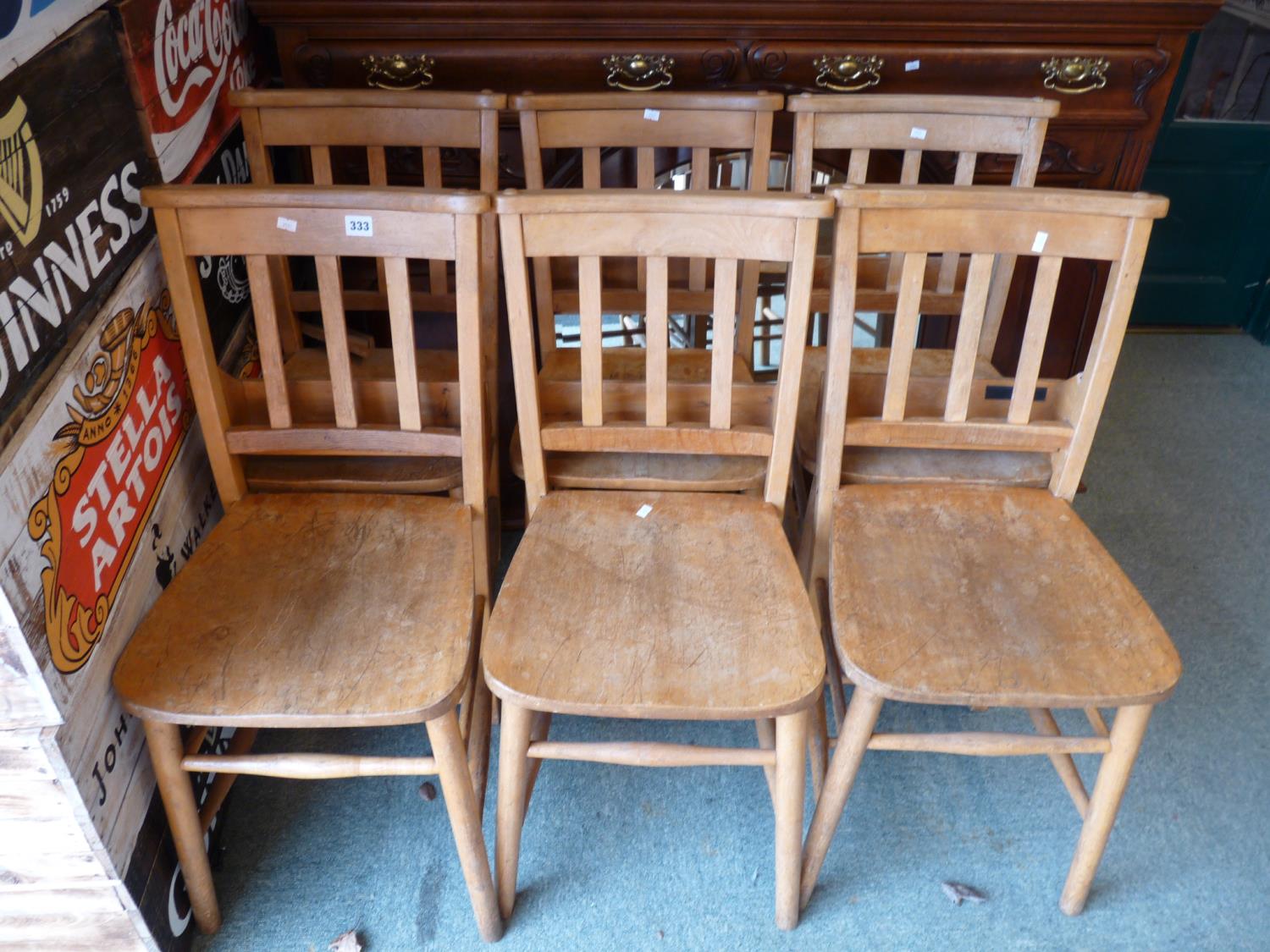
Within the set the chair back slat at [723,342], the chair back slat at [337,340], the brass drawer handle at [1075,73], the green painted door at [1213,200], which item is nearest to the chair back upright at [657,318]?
the chair back slat at [723,342]

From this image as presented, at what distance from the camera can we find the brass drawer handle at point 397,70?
1.76 m

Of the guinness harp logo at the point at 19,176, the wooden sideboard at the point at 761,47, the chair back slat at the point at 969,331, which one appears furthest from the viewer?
the wooden sideboard at the point at 761,47

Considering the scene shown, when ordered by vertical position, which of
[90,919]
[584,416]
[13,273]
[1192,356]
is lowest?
[1192,356]

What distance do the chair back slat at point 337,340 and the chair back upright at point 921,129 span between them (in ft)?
2.74

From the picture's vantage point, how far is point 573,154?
1.84 m

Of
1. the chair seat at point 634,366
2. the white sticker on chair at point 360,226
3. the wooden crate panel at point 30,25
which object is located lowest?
the chair seat at point 634,366

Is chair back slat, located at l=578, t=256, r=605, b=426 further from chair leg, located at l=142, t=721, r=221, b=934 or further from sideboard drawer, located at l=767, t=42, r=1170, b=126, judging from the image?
sideboard drawer, located at l=767, t=42, r=1170, b=126

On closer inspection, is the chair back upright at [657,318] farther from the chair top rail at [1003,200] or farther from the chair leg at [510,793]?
the chair leg at [510,793]

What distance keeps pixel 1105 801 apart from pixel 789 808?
0.44m

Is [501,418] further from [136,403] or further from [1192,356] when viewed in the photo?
[1192,356]

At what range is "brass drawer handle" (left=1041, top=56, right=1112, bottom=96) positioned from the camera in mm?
1808

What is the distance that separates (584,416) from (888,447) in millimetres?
526

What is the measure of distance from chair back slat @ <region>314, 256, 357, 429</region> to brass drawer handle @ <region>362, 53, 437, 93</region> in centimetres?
66

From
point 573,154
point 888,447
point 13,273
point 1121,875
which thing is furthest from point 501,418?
point 1121,875
